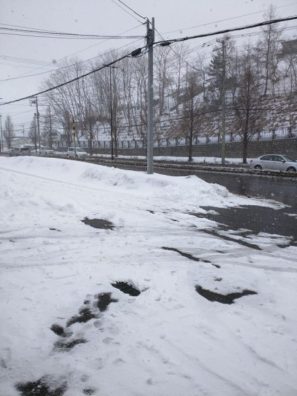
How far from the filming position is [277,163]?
27.5 metres

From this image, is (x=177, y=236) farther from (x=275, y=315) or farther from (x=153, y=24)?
(x=153, y=24)

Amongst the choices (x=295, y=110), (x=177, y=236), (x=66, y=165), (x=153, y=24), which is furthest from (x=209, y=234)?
(x=295, y=110)

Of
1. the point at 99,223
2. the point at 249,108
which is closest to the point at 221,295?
the point at 99,223

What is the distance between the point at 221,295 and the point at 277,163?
24.8 meters

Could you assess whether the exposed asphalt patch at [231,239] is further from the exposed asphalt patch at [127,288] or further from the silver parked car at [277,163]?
the silver parked car at [277,163]

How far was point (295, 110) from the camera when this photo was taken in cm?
4703

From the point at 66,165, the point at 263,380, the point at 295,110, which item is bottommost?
the point at 263,380

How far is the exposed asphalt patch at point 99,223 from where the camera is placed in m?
8.83

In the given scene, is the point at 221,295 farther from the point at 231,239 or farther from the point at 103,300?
the point at 231,239

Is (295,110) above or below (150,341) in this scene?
above

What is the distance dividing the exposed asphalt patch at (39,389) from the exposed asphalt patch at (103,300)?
1454 millimetres

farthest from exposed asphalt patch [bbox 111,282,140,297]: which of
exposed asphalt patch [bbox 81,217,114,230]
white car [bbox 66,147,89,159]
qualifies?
white car [bbox 66,147,89,159]

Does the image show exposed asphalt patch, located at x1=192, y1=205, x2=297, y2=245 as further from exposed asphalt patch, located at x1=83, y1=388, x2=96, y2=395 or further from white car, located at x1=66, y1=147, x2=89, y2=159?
white car, located at x1=66, y1=147, x2=89, y2=159

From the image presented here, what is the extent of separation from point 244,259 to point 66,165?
1790 cm
